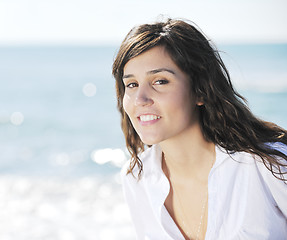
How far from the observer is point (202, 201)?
110 inches

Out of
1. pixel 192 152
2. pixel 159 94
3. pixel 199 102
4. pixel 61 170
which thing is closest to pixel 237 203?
pixel 192 152

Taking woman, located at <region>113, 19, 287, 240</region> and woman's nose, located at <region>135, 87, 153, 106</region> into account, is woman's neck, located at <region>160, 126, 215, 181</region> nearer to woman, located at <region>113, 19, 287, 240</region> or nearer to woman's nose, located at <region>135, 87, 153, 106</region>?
woman, located at <region>113, 19, 287, 240</region>

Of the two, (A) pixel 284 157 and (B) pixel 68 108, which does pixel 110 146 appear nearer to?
(B) pixel 68 108

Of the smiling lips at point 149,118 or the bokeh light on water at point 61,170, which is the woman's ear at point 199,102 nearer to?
the smiling lips at point 149,118

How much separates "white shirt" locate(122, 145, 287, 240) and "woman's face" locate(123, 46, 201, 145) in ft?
1.28

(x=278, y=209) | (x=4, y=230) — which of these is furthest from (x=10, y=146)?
(x=278, y=209)

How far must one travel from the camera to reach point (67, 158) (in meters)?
10.4

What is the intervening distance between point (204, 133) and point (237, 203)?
508 mm

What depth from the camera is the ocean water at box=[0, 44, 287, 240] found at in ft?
19.5

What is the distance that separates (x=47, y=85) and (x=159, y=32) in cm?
2630

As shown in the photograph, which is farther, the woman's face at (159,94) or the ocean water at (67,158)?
the ocean water at (67,158)

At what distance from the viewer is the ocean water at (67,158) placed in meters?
5.94

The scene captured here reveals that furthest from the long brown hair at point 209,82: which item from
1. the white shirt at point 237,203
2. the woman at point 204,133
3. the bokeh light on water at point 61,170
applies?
the bokeh light on water at point 61,170

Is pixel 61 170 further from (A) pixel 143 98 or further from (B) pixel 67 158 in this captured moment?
(A) pixel 143 98
